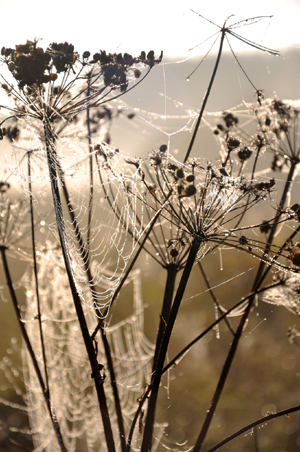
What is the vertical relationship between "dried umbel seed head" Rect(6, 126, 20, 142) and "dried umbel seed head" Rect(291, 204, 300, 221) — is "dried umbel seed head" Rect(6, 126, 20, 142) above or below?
above

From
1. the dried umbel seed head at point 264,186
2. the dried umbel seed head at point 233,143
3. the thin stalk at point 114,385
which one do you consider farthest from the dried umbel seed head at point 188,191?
the thin stalk at point 114,385

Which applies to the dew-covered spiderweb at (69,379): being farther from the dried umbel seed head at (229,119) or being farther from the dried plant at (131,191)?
the dried umbel seed head at (229,119)

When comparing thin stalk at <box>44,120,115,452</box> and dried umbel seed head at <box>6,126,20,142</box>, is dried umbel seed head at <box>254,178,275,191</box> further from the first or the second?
dried umbel seed head at <box>6,126,20,142</box>

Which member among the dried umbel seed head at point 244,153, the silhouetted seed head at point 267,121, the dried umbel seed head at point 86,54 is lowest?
the dried umbel seed head at point 86,54

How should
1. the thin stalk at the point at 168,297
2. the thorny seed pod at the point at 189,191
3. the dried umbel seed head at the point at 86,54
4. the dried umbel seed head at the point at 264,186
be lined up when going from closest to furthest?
1. the thorny seed pod at the point at 189,191
2. the dried umbel seed head at the point at 264,186
3. the dried umbel seed head at the point at 86,54
4. the thin stalk at the point at 168,297

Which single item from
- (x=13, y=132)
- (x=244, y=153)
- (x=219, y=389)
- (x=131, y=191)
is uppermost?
(x=244, y=153)

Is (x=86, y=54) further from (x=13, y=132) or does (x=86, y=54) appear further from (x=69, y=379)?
(x=69, y=379)

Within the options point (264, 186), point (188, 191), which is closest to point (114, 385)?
point (188, 191)

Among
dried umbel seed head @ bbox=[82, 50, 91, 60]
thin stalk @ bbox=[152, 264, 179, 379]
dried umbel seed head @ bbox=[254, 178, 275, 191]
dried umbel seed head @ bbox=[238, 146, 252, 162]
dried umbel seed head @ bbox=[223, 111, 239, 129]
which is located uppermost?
dried umbel seed head @ bbox=[223, 111, 239, 129]

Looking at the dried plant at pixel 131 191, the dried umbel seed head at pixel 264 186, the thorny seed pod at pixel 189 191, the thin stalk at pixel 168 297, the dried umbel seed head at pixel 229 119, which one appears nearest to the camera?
the thorny seed pod at pixel 189 191

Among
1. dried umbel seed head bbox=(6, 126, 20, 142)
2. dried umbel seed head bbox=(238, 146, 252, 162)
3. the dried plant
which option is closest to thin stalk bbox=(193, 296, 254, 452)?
the dried plant

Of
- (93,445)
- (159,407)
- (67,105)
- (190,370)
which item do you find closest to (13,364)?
(93,445)

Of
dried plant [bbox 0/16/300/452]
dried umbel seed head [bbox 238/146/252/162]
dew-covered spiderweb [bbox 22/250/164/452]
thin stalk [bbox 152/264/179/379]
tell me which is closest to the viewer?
dried plant [bbox 0/16/300/452]
